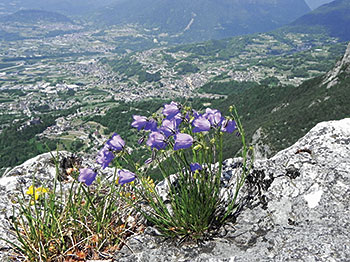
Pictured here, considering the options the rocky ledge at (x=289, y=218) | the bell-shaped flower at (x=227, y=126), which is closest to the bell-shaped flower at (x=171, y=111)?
the bell-shaped flower at (x=227, y=126)

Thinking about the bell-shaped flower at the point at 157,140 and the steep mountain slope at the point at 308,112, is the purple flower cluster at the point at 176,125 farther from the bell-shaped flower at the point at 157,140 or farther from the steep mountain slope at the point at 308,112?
the steep mountain slope at the point at 308,112

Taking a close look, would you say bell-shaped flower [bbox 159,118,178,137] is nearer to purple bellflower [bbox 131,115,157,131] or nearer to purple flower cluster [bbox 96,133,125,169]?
purple bellflower [bbox 131,115,157,131]

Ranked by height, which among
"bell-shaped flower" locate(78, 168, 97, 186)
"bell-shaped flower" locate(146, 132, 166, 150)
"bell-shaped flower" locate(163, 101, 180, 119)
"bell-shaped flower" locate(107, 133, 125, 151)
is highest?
"bell-shaped flower" locate(163, 101, 180, 119)

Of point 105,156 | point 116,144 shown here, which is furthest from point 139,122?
point 105,156

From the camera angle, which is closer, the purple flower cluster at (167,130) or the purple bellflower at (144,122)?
the purple flower cluster at (167,130)

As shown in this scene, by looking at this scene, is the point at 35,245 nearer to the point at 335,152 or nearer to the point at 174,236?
the point at 174,236

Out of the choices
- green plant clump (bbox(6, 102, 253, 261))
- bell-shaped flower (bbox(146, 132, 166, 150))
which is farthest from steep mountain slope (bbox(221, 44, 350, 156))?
bell-shaped flower (bbox(146, 132, 166, 150))
